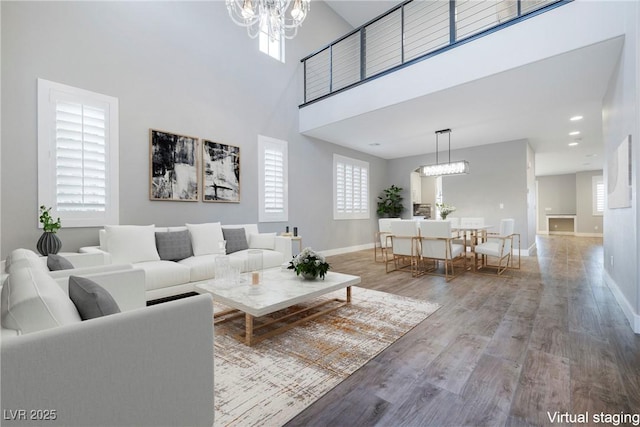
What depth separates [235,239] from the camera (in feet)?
14.0

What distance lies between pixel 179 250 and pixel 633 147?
196 inches

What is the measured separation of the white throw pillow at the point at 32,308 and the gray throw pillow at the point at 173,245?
2639mm

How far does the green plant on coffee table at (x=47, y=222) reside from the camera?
2.90 meters

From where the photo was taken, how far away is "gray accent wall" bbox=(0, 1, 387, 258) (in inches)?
118

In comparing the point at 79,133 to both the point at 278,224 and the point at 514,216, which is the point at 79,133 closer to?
the point at 278,224

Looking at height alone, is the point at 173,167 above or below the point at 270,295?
above

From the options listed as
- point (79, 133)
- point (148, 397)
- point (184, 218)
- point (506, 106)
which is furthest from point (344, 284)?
point (506, 106)

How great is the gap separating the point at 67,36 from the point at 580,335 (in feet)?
20.2

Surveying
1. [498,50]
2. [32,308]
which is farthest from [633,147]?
[32,308]

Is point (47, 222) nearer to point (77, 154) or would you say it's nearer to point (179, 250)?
point (77, 154)

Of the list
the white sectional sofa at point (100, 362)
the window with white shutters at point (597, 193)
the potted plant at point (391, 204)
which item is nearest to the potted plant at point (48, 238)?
the white sectional sofa at point (100, 362)

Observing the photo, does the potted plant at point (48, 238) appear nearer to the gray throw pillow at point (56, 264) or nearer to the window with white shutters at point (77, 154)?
the window with white shutters at point (77, 154)

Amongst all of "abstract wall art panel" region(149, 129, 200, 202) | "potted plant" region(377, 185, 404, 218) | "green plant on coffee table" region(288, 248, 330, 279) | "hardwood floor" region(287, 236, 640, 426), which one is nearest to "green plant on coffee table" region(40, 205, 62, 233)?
"abstract wall art panel" region(149, 129, 200, 202)

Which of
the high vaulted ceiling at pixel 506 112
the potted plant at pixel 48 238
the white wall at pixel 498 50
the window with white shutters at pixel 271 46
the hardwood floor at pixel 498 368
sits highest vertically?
the window with white shutters at pixel 271 46
